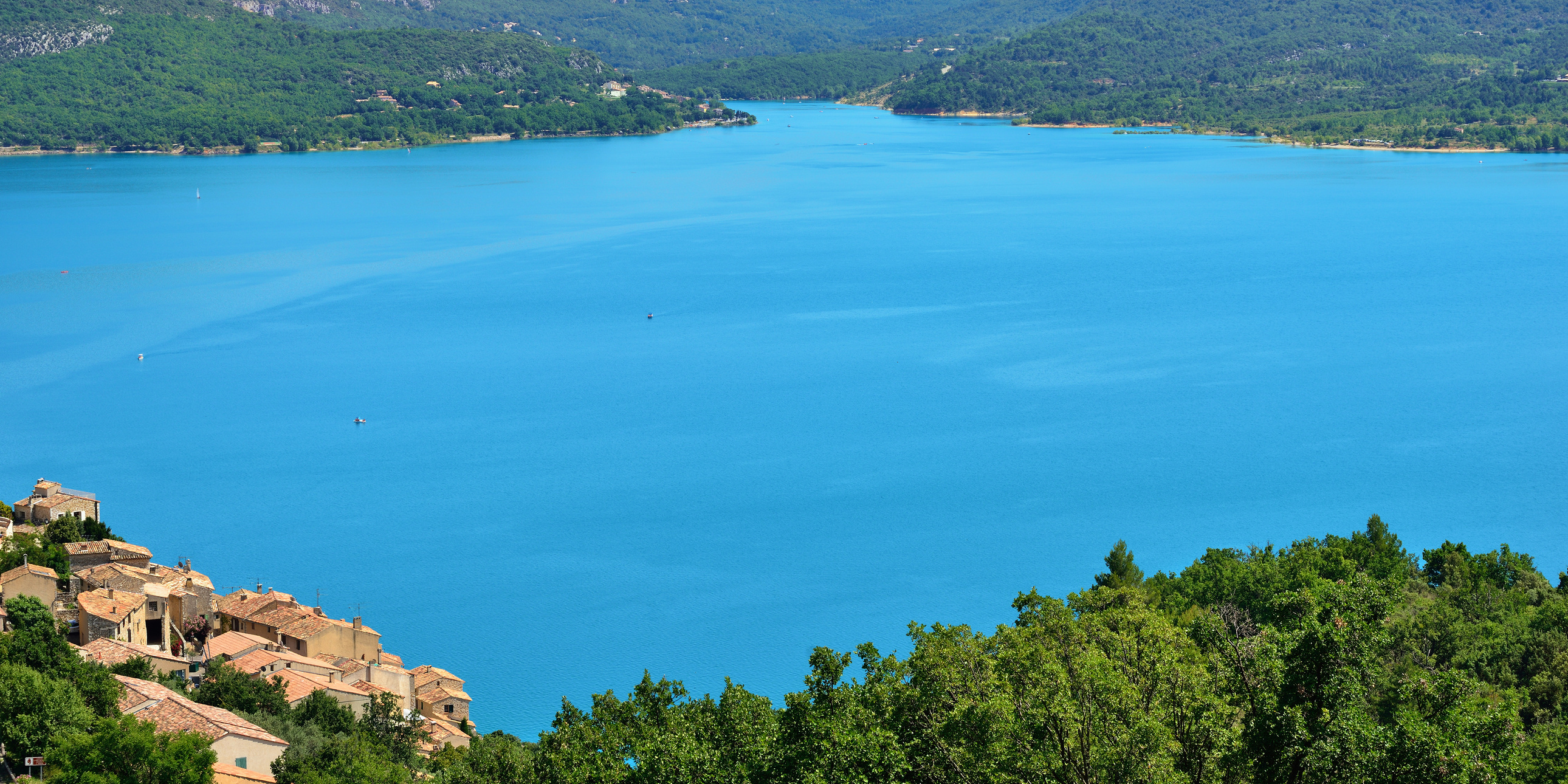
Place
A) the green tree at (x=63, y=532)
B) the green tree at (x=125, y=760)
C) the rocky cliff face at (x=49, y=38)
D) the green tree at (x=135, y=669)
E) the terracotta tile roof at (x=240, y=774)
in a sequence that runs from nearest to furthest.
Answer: the green tree at (x=125, y=760)
the terracotta tile roof at (x=240, y=774)
the green tree at (x=135, y=669)
the green tree at (x=63, y=532)
the rocky cliff face at (x=49, y=38)

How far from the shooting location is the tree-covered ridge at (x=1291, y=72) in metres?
108

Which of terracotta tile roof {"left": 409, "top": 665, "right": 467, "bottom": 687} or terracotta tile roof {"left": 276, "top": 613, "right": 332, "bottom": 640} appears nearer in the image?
terracotta tile roof {"left": 409, "top": 665, "right": 467, "bottom": 687}

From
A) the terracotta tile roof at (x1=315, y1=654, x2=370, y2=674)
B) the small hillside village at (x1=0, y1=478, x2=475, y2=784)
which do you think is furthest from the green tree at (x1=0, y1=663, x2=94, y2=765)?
the terracotta tile roof at (x1=315, y1=654, x2=370, y2=674)

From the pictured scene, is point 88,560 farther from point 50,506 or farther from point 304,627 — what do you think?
point 304,627

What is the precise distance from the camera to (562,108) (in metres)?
125

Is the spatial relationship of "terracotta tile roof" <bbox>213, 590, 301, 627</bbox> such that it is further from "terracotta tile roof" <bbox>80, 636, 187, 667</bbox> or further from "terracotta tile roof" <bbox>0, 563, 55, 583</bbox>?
"terracotta tile roof" <bbox>0, 563, 55, 583</bbox>

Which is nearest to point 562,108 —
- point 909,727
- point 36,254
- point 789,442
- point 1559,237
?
point 36,254

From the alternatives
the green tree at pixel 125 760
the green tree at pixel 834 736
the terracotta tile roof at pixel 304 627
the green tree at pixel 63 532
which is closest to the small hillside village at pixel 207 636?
the terracotta tile roof at pixel 304 627

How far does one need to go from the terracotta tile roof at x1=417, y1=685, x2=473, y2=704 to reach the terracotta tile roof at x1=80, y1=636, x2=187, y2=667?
126 inches

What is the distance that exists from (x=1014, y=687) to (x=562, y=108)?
121m

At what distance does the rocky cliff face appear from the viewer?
367 ft

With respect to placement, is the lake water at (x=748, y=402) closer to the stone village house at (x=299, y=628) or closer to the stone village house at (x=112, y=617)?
the stone village house at (x=299, y=628)

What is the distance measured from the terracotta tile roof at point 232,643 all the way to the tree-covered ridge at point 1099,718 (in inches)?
265

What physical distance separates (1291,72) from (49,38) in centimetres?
11440
